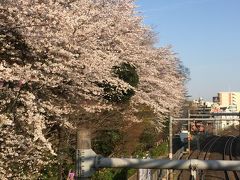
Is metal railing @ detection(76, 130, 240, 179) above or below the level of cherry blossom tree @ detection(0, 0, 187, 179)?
below

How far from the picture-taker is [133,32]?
19.9 m

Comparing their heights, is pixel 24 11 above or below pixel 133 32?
below

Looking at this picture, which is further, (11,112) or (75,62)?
(75,62)

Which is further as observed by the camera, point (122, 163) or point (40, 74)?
point (40, 74)

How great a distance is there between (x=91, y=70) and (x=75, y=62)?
93 centimetres

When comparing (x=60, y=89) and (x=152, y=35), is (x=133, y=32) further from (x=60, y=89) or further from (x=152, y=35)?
(x=152, y=35)

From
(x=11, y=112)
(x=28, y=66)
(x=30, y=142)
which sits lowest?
(x=30, y=142)

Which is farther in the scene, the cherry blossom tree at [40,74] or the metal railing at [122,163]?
the cherry blossom tree at [40,74]

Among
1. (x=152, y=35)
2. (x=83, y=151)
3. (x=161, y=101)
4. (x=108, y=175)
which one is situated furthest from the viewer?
(x=152, y=35)

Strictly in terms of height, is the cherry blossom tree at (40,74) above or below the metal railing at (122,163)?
above

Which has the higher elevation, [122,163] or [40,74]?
[40,74]

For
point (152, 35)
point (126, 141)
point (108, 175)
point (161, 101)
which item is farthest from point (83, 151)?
point (152, 35)

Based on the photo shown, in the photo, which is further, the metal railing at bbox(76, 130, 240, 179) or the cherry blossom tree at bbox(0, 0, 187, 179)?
the cherry blossom tree at bbox(0, 0, 187, 179)

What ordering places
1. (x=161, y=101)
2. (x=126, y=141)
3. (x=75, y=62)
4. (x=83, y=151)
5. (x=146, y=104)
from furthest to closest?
(x=161, y=101), (x=146, y=104), (x=126, y=141), (x=75, y=62), (x=83, y=151)
